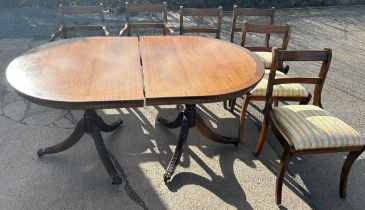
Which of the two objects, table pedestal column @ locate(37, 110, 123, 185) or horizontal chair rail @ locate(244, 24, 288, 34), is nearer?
table pedestal column @ locate(37, 110, 123, 185)

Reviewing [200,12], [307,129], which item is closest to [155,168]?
[307,129]

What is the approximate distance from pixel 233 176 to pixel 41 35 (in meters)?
3.99

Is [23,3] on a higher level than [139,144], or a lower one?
higher

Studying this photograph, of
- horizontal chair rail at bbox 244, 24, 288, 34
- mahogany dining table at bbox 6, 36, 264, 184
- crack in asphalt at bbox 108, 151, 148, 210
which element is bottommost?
crack in asphalt at bbox 108, 151, 148, 210

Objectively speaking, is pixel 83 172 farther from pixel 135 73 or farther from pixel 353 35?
pixel 353 35

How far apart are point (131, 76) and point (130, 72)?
7 centimetres

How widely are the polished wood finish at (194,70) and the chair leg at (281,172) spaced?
52 centimetres

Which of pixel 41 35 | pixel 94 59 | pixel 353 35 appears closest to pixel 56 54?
pixel 94 59

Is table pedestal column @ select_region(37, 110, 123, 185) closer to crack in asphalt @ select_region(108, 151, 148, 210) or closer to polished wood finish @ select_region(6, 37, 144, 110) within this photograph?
crack in asphalt @ select_region(108, 151, 148, 210)

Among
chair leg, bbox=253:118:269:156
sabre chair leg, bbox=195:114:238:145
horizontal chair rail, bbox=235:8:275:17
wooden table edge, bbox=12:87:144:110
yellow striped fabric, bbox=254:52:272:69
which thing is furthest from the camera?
horizontal chair rail, bbox=235:8:275:17

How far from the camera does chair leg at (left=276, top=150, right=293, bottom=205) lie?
78.9 inches

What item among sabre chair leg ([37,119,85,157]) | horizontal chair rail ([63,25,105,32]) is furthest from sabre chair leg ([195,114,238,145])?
horizontal chair rail ([63,25,105,32])

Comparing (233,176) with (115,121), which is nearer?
(233,176)

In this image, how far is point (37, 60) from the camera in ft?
7.16
